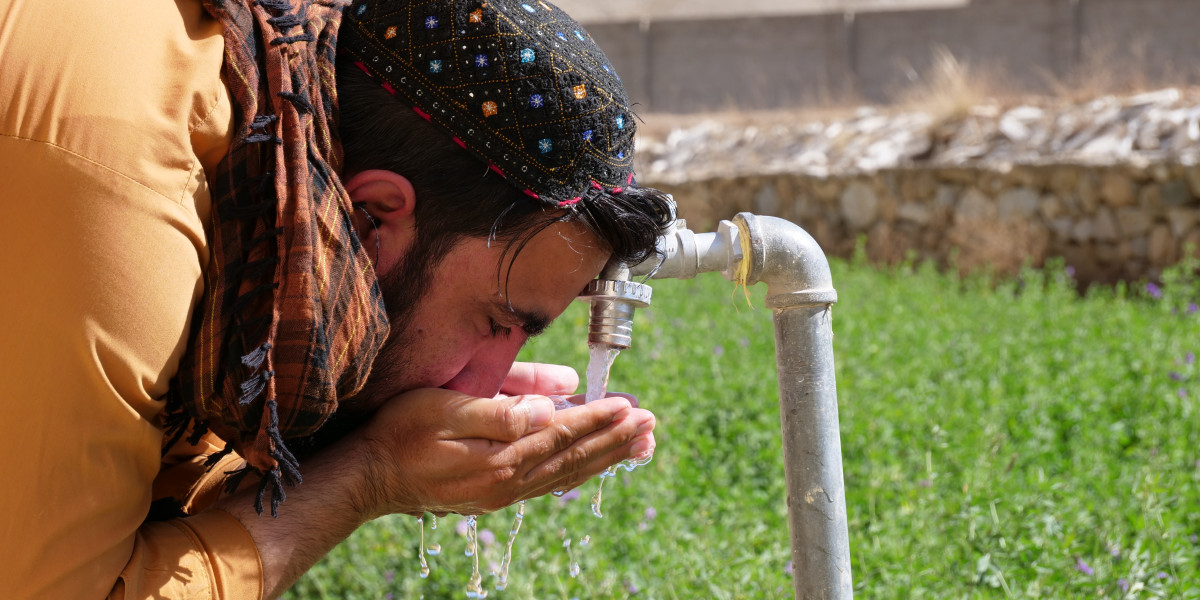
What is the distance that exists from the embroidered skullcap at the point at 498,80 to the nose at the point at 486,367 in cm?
29

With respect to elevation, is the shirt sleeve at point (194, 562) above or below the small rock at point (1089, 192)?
below

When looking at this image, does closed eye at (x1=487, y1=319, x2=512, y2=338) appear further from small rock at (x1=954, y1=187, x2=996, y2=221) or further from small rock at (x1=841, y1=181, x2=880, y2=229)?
small rock at (x1=841, y1=181, x2=880, y2=229)

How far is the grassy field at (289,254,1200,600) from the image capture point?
2.32m

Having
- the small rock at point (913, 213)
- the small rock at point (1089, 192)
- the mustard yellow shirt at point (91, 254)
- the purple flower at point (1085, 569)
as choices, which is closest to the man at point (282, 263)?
the mustard yellow shirt at point (91, 254)

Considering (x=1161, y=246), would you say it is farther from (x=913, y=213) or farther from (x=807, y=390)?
(x=807, y=390)

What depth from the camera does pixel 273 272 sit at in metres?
1.38

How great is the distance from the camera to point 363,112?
5.29 ft

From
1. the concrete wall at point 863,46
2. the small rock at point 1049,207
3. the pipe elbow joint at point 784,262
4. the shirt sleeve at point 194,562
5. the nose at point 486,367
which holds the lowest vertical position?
the shirt sleeve at point 194,562

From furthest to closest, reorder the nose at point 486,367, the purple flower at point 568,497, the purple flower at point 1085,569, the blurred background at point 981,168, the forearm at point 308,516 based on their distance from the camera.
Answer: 1. the blurred background at point 981,168
2. the purple flower at point 568,497
3. the purple flower at point 1085,569
4. the nose at point 486,367
5. the forearm at point 308,516

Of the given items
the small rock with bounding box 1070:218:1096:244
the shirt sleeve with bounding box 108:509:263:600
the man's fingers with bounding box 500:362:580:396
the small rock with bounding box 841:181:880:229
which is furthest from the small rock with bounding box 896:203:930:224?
the shirt sleeve with bounding box 108:509:263:600

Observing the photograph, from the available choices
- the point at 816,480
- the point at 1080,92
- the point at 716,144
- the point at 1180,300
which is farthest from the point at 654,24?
the point at 816,480

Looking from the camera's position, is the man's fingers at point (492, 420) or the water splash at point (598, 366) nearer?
the man's fingers at point (492, 420)

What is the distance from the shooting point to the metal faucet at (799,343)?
1736 mm

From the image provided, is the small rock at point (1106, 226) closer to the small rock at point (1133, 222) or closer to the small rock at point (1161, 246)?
the small rock at point (1133, 222)
